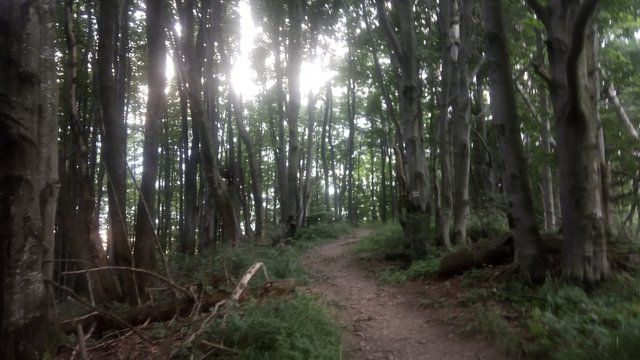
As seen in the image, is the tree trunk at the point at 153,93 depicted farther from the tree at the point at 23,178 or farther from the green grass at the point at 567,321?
the green grass at the point at 567,321

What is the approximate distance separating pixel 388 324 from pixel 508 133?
10.4 ft

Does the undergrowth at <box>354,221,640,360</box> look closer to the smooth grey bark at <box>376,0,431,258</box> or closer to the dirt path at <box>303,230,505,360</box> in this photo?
the dirt path at <box>303,230,505,360</box>

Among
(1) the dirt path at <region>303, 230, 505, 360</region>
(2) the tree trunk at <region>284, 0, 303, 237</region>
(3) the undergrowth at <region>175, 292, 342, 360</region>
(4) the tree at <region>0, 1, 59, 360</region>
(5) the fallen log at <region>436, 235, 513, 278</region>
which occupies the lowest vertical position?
(1) the dirt path at <region>303, 230, 505, 360</region>

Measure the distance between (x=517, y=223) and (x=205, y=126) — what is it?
665cm

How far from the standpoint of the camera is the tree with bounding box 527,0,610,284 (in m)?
5.08

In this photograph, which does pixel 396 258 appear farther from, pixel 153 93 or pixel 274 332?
pixel 153 93

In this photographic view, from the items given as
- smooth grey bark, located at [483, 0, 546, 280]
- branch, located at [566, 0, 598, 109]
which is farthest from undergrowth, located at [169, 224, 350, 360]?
branch, located at [566, 0, 598, 109]

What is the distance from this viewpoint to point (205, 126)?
31.3 ft

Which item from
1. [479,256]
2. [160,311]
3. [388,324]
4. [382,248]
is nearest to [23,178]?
[160,311]

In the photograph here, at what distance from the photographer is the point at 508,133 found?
6066 mm

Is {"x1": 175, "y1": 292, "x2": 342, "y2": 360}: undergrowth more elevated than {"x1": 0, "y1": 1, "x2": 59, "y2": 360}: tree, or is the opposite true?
{"x1": 0, "y1": 1, "x2": 59, "y2": 360}: tree

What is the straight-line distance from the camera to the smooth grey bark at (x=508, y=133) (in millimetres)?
5828

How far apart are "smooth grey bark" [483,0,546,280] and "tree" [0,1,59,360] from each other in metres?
5.41

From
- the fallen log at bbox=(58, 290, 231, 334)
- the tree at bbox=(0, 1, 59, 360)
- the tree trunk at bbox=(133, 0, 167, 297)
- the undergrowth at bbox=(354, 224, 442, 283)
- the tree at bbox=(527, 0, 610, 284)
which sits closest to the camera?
the tree at bbox=(0, 1, 59, 360)
